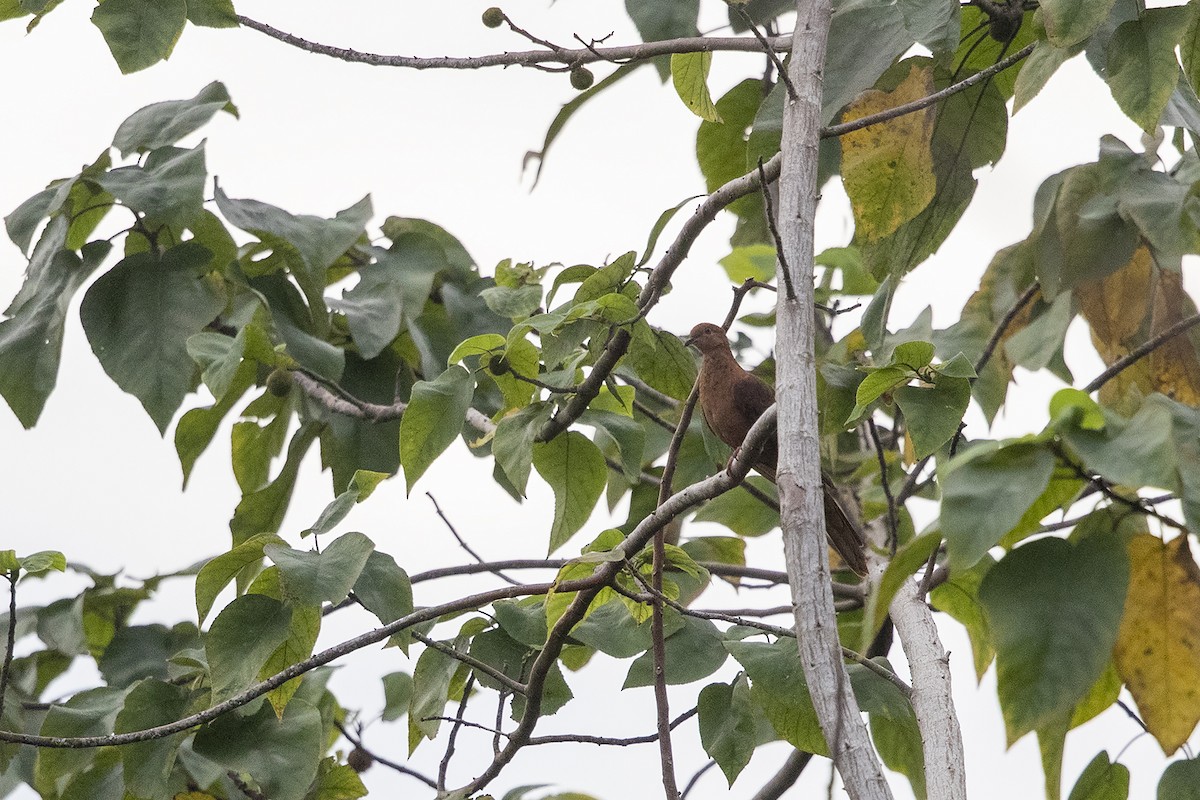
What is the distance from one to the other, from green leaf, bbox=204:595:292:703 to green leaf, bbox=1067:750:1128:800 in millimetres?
1181

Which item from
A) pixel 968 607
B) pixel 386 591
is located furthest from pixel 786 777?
pixel 386 591

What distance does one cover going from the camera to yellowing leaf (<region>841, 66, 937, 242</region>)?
1.96m

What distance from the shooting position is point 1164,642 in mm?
1137

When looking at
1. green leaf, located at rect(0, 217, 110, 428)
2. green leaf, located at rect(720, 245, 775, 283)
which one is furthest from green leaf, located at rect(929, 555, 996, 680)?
green leaf, located at rect(0, 217, 110, 428)

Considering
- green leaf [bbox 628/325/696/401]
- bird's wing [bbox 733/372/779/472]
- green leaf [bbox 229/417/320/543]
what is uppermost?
bird's wing [bbox 733/372/779/472]

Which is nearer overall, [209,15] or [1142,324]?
[1142,324]

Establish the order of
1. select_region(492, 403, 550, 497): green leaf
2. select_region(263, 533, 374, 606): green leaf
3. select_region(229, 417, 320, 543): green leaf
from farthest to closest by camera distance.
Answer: select_region(229, 417, 320, 543): green leaf
select_region(492, 403, 550, 497): green leaf
select_region(263, 533, 374, 606): green leaf

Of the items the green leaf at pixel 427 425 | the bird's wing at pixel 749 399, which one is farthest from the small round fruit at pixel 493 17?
the bird's wing at pixel 749 399

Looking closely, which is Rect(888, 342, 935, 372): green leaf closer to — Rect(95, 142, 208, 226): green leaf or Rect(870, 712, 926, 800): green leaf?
Rect(870, 712, 926, 800): green leaf

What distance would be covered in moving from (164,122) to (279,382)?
2.26ft

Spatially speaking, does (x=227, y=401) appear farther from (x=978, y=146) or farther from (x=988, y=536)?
(x=988, y=536)

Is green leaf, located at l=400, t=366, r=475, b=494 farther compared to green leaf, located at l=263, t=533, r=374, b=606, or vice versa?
green leaf, located at l=400, t=366, r=475, b=494

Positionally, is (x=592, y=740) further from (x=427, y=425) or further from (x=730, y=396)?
(x=730, y=396)

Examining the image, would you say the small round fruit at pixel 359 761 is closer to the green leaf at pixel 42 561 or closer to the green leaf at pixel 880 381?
the green leaf at pixel 42 561
